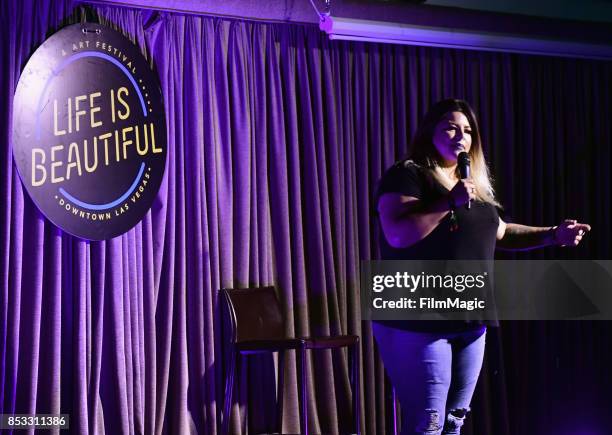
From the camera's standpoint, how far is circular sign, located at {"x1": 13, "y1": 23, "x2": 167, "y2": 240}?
12.2 ft

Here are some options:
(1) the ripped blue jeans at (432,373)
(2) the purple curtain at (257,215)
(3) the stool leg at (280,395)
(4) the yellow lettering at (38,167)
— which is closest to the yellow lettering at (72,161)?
(4) the yellow lettering at (38,167)

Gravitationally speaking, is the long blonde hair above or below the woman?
above

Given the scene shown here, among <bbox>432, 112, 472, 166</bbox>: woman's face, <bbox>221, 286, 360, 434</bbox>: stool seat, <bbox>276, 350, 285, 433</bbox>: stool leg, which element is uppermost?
<bbox>432, 112, 472, 166</bbox>: woman's face

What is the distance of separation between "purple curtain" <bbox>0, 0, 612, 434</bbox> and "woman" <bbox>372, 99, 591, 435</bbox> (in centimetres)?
192

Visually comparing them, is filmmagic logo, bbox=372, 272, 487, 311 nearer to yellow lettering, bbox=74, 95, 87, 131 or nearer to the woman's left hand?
the woman's left hand

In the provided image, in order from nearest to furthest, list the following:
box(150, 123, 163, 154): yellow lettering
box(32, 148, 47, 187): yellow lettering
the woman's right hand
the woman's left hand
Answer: the woman's right hand → the woman's left hand → box(32, 148, 47, 187): yellow lettering → box(150, 123, 163, 154): yellow lettering

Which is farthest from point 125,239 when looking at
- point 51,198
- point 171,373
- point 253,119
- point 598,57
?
point 598,57

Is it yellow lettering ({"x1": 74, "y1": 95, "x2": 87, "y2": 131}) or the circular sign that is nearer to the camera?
the circular sign

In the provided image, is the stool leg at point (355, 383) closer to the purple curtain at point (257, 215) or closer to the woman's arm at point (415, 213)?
the purple curtain at point (257, 215)

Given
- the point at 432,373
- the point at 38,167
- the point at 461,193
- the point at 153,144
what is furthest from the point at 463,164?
the point at 38,167

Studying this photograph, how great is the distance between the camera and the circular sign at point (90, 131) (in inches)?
146

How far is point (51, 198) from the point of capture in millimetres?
3730

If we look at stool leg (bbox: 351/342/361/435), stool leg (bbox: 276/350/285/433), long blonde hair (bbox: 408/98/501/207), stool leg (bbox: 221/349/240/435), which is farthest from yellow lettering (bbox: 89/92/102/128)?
long blonde hair (bbox: 408/98/501/207)

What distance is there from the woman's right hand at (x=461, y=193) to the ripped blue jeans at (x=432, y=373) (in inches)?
15.4
